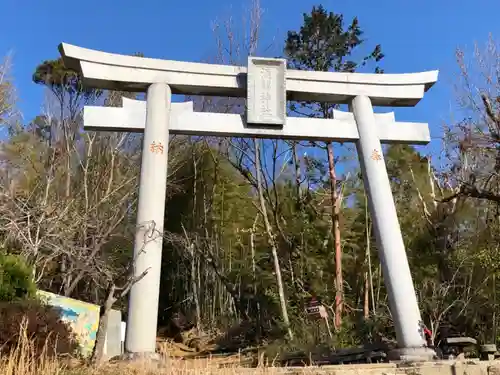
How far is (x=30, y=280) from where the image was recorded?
6793 mm

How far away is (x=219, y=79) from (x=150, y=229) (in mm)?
2706

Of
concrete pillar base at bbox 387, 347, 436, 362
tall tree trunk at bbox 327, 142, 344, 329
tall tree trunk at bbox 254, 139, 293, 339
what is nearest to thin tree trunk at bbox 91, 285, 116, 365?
concrete pillar base at bbox 387, 347, 436, 362

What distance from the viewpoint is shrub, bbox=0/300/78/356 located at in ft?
17.5

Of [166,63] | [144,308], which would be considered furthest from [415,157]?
[144,308]

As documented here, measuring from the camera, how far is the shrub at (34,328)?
5.34 m

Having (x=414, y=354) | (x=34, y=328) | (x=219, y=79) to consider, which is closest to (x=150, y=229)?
(x=34, y=328)

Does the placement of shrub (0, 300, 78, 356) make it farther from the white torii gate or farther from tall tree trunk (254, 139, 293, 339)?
tall tree trunk (254, 139, 293, 339)

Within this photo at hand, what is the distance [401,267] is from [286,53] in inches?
342

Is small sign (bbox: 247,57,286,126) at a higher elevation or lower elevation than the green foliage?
lower

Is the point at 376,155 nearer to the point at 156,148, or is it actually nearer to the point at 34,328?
the point at 156,148

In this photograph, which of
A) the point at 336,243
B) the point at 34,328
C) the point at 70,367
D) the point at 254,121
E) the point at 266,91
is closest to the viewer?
the point at 70,367

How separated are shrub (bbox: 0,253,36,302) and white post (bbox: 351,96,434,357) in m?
4.92

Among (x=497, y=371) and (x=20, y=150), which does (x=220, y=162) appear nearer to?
(x=20, y=150)

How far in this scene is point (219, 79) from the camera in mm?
7836
